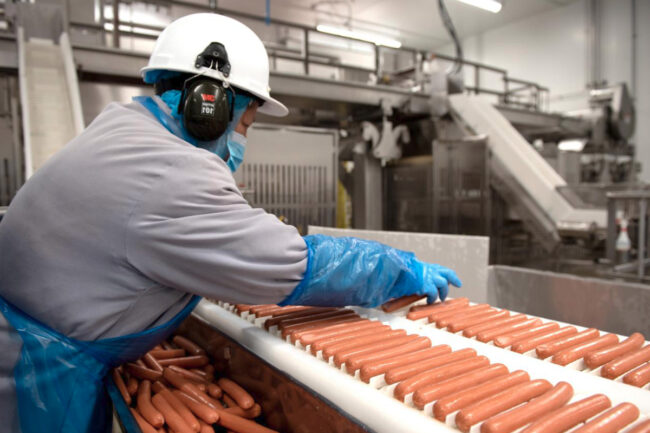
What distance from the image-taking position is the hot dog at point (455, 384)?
0.94 meters

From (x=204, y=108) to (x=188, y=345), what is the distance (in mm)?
980

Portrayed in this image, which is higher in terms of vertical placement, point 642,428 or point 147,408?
point 642,428

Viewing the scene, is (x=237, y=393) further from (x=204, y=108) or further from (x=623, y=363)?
(x=623, y=363)

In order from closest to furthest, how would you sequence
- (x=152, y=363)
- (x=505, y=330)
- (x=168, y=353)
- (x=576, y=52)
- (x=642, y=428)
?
(x=642, y=428)
(x=505, y=330)
(x=152, y=363)
(x=168, y=353)
(x=576, y=52)

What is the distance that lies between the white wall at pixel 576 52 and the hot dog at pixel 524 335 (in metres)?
11.6

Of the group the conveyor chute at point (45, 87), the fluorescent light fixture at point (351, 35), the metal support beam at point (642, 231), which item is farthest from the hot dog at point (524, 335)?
the fluorescent light fixture at point (351, 35)

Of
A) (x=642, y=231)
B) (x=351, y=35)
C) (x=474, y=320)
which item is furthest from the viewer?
(x=351, y=35)

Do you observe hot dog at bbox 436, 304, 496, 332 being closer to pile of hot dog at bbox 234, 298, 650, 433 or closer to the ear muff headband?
pile of hot dog at bbox 234, 298, 650, 433

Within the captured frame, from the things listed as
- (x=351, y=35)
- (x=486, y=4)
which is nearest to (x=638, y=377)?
(x=486, y=4)

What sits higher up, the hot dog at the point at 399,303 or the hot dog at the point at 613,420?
the hot dog at the point at 399,303

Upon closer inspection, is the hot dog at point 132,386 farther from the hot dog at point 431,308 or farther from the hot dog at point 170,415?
the hot dog at point 431,308

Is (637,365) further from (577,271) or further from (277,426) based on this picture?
(577,271)

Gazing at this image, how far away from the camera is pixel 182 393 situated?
138 cm

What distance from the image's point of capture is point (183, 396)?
1.36m
